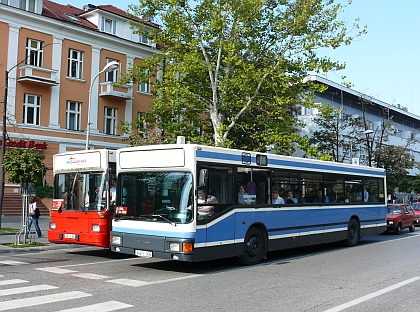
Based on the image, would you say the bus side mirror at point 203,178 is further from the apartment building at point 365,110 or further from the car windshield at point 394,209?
the apartment building at point 365,110

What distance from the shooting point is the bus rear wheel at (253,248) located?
12.7 meters

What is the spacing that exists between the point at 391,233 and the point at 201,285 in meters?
18.1

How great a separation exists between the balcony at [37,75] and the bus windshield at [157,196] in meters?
21.6

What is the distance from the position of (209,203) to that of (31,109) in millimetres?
24140

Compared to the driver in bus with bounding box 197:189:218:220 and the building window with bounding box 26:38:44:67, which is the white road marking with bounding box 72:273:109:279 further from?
the building window with bounding box 26:38:44:67

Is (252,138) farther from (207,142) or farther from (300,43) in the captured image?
(300,43)

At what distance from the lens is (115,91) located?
36281 mm

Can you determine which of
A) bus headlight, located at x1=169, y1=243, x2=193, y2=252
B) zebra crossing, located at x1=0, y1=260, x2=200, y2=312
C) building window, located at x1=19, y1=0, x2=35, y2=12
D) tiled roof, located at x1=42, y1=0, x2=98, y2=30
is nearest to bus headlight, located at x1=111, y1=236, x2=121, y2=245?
zebra crossing, located at x1=0, y1=260, x2=200, y2=312

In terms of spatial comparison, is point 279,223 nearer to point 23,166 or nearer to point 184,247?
point 184,247

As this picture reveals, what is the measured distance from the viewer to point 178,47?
91.7 feet

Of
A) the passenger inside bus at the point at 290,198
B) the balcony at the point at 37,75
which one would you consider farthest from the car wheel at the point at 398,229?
the balcony at the point at 37,75

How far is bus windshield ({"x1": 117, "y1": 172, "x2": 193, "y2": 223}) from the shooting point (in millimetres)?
11062

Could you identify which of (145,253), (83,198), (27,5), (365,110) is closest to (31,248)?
(83,198)

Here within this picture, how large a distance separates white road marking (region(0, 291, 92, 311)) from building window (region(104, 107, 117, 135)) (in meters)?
29.0
